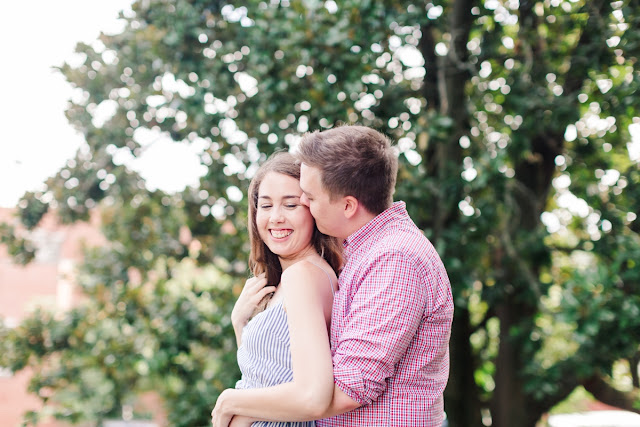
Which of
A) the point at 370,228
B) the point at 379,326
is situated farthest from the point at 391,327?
the point at 370,228

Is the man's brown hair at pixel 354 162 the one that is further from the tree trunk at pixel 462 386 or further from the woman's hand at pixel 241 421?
the tree trunk at pixel 462 386

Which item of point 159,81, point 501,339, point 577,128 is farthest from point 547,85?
point 159,81

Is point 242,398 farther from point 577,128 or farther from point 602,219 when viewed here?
point 577,128

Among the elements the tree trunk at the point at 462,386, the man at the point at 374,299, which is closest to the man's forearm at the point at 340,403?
the man at the point at 374,299

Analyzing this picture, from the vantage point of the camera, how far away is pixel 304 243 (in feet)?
7.09

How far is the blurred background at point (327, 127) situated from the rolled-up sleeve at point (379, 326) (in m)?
2.56

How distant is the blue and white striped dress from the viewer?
1995 mm

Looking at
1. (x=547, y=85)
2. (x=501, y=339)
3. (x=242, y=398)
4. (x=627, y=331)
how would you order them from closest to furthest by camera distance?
(x=242, y=398)
(x=627, y=331)
(x=547, y=85)
(x=501, y=339)

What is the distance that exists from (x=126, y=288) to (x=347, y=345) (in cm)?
421

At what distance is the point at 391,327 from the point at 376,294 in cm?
9

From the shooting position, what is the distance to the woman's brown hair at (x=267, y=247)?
219cm

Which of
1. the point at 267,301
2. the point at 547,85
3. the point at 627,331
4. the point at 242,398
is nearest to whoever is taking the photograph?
the point at 242,398

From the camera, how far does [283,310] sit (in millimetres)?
2062

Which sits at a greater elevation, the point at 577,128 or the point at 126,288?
the point at 577,128
